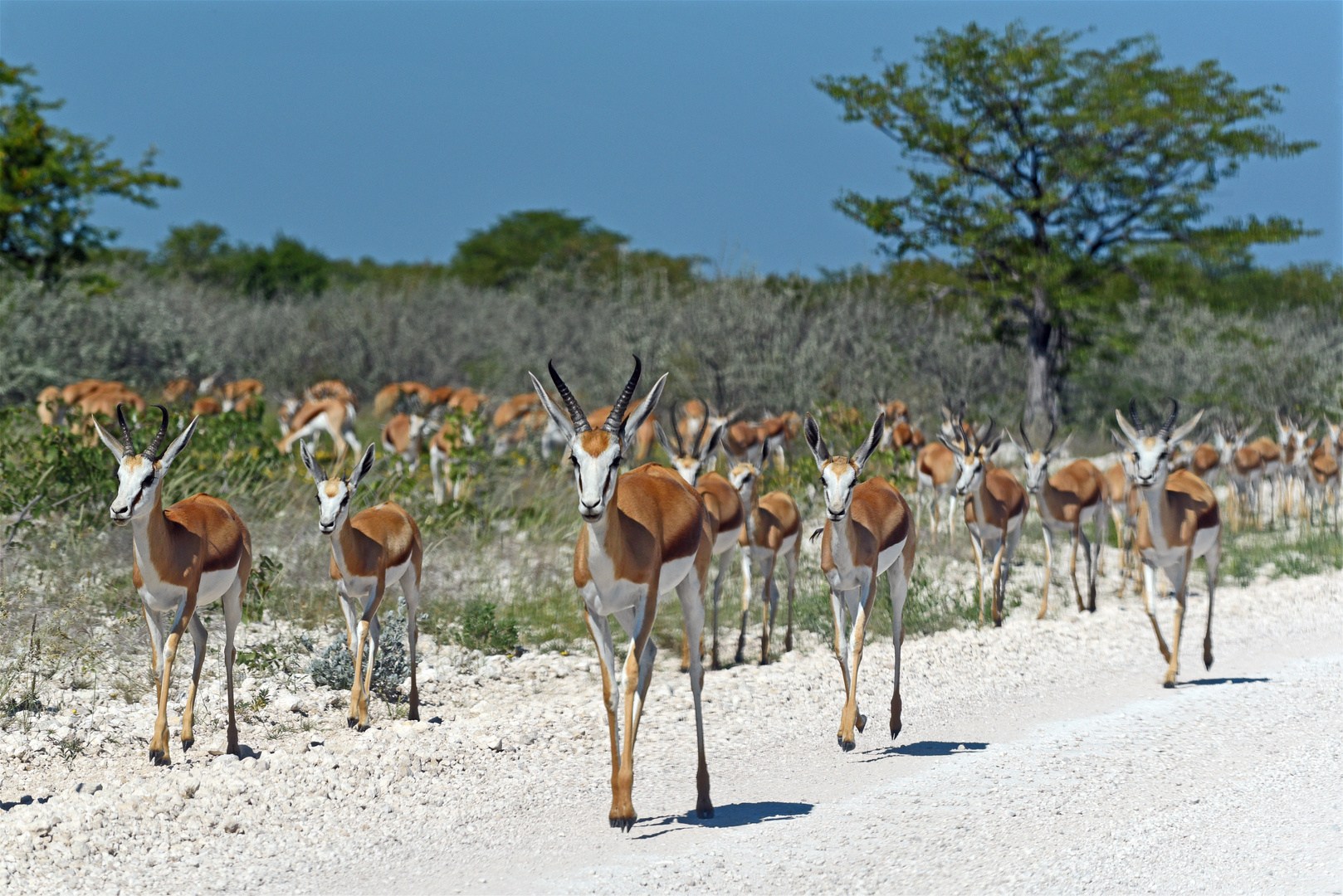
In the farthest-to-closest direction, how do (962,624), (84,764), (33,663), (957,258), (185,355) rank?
(957,258)
(185,355)
(962,624)
(33,663)
(84,764)

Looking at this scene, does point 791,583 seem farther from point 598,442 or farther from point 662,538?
point 598,442

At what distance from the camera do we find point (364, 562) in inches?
293

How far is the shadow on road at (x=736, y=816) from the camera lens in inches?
223

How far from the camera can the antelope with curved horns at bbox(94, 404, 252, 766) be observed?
247 inches

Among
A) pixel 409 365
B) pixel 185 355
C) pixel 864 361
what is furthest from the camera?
pixel 409 365

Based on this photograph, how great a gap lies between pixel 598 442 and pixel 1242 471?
1595 centimetres

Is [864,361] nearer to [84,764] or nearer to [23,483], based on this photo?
[23,483]

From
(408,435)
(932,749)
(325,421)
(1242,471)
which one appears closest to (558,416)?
(932,749)

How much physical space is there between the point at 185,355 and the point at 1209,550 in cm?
1781

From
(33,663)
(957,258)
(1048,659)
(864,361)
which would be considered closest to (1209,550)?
(1048,659)

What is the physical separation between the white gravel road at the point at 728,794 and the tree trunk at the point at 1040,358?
1567 cm

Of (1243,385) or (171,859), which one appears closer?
(171,859)

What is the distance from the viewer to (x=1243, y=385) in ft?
92.2

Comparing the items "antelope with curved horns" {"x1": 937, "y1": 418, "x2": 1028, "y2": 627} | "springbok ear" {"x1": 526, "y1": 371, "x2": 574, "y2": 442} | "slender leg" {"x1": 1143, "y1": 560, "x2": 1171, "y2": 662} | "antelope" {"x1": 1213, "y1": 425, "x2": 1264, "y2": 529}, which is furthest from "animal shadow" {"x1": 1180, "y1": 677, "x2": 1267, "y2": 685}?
"antelope" {"x1": 1213, "y1": 425, "x2": 1264, "y2": 529}
